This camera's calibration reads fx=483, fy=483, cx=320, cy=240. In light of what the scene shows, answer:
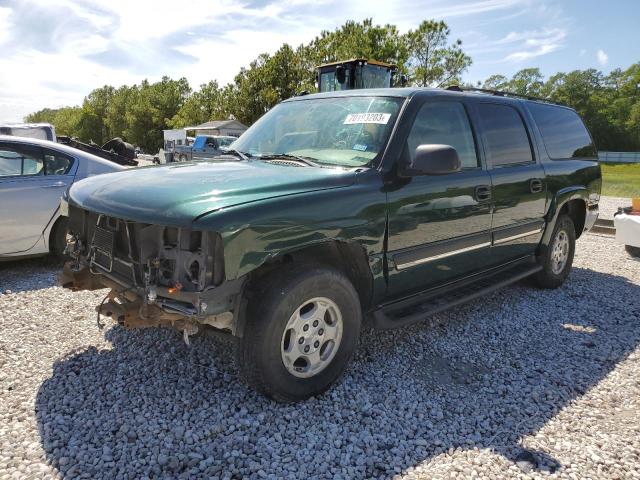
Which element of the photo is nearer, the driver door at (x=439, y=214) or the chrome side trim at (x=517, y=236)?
the driver door at (x=439, y=214)

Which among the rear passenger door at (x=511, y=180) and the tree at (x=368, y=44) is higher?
the tree at (x=368, y=44)

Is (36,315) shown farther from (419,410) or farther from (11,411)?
(419,410)

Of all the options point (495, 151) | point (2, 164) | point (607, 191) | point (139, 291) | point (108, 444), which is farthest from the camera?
point (607, 191)

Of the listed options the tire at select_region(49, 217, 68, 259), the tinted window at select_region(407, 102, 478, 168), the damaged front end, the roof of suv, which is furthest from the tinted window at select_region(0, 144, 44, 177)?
the tinted window at select_region(407, 102, 478, 168)

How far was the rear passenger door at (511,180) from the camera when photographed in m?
A: 4.15

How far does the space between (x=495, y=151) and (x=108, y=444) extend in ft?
11.9

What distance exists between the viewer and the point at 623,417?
9.80 ft

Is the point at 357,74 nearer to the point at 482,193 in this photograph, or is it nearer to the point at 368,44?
the point at 482,193

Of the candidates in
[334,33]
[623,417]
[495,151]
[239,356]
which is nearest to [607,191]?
[495,151]

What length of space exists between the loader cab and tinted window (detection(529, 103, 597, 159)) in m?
9.33

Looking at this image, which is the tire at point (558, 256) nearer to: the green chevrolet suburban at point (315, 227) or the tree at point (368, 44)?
the green chevrolet suburban at point (315, 227)

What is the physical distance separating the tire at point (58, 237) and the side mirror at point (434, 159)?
4282mm

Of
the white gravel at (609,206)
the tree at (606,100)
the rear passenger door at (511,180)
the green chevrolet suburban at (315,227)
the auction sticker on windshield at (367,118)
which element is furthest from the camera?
the tree at (606,100)

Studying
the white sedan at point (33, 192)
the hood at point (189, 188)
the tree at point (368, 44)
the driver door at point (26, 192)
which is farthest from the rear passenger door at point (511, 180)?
the tree at point (368, 44)
